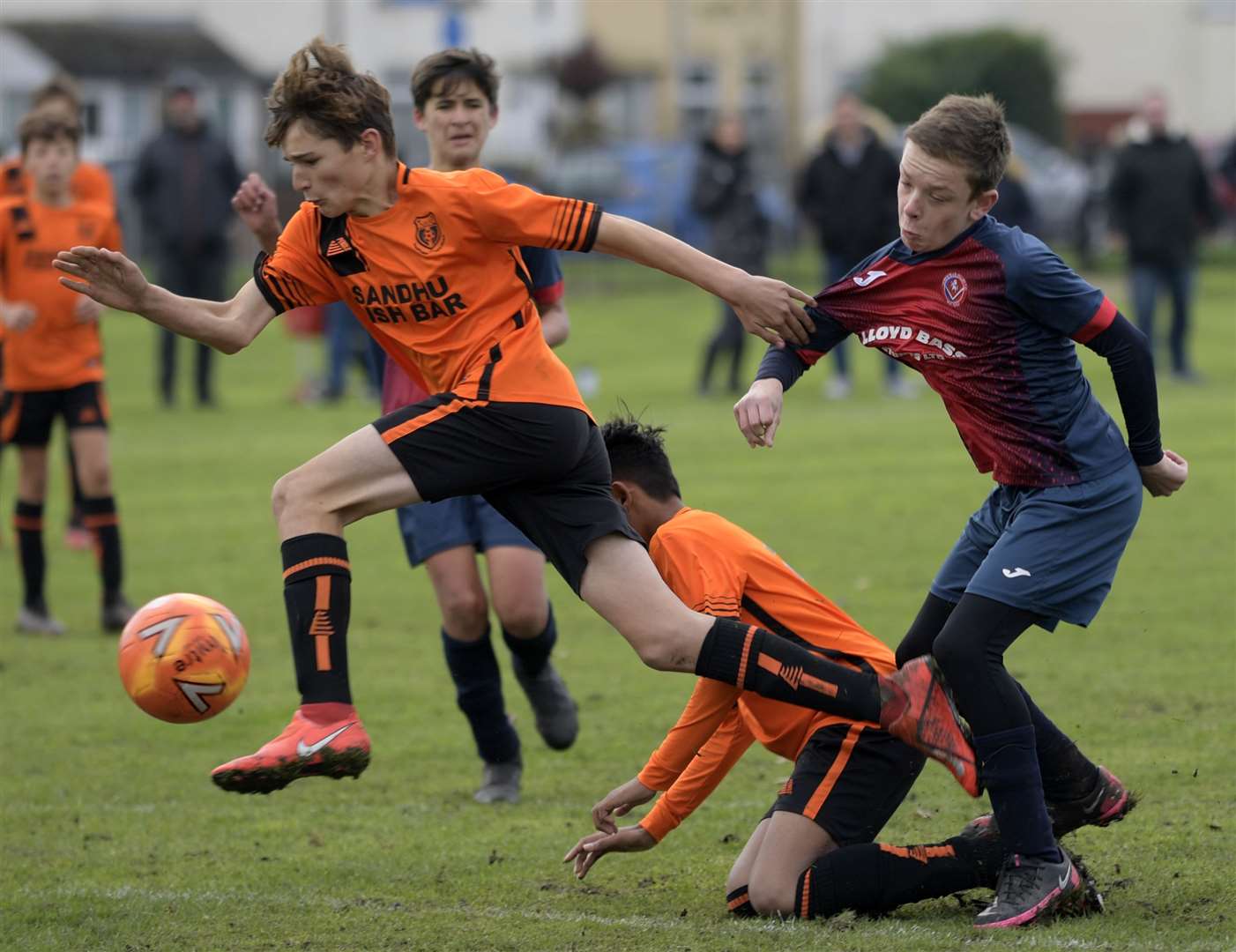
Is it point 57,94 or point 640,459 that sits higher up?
point 57,94

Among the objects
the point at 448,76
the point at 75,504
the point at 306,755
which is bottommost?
the point at 75,504

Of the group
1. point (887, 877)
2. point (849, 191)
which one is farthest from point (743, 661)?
point (849, 191)

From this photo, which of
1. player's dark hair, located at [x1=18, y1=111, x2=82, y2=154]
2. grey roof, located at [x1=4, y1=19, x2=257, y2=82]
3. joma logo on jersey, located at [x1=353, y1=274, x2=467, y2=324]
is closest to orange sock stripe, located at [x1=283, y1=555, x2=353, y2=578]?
joma logo on jersey, located at [x1=353, y1=274, x2=467, y2=324]

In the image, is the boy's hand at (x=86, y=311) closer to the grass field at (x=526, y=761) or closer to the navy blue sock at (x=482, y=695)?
the grass field at (x=526, y=761)

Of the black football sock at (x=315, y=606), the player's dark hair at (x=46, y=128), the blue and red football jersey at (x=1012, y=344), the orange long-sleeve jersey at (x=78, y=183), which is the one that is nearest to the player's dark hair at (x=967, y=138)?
the blue and red football jersey at (x=1012, y=344)

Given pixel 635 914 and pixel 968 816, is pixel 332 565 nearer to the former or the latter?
pixel 635 914

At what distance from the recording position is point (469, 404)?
4953 mm

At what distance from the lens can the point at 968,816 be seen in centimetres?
597

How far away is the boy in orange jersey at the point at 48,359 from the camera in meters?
9.24

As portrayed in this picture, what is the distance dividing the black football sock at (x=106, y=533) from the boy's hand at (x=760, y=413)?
508 centimetres

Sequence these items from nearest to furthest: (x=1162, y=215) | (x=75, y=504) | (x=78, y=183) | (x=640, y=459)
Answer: (x=640, y=459) < (x=78, y=183) < (x=75, y=504) < (x=1162, y=215)

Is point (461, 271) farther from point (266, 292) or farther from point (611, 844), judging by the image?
point (611, 844)

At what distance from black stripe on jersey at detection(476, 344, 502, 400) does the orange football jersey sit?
4.76m

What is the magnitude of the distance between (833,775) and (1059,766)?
0.63 meters
